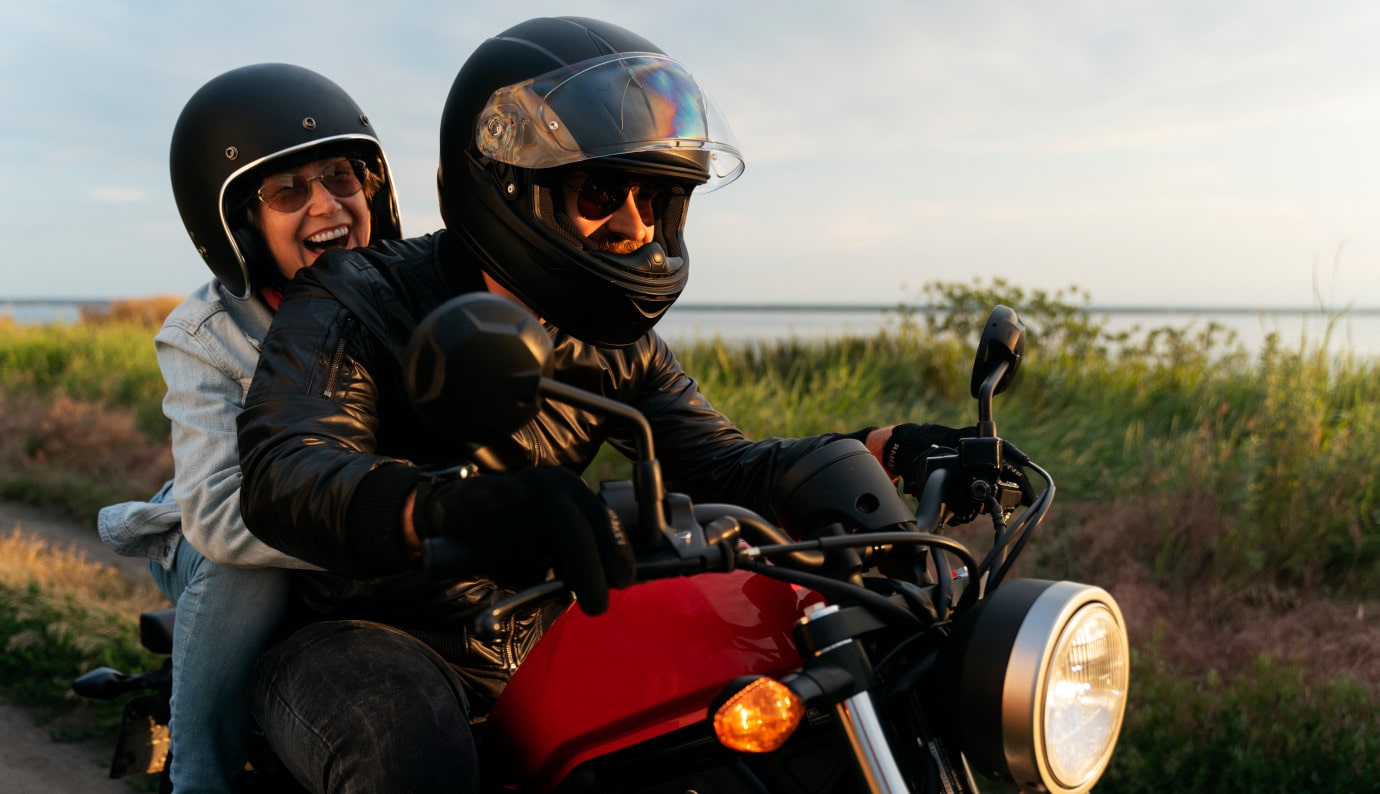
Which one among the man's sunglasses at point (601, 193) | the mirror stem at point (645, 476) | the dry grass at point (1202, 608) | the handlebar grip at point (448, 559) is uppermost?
the man's sunglasses at point (601, 193)

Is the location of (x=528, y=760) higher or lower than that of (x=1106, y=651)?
lower

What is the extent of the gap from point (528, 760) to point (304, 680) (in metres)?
0.46

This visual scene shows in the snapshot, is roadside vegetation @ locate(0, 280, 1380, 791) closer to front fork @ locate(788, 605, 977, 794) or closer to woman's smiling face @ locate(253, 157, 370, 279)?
woman's smiling face @ locate(253, 157, 370, 279)

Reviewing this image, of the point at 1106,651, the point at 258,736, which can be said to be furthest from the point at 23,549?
the point at 1106,651

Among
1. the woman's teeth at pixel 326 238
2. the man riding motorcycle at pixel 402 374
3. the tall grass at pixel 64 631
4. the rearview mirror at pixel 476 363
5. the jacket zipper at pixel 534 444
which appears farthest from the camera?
the tall grass at pixel 64 631

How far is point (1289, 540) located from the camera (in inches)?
210

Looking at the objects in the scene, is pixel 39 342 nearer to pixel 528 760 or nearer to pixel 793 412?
pixel 793 412

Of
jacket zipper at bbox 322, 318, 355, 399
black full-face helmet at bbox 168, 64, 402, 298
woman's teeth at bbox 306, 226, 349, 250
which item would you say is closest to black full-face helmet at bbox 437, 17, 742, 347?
jacket zipper at bbox 322, 318, 355, 399

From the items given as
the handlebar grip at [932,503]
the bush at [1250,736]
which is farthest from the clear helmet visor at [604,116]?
the bush at [1250,736]

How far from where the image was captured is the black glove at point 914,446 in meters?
2.20

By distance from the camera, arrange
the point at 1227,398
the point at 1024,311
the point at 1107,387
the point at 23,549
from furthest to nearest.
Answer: the point at 1024,311 < the point at 1107,387 < the point at 1227,398 < the point at 23,549

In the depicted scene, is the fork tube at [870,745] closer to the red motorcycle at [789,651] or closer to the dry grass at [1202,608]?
the red motorcycle at [789,651]

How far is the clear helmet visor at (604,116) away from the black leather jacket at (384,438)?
317 mm

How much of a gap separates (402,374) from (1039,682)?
101 centimetres
